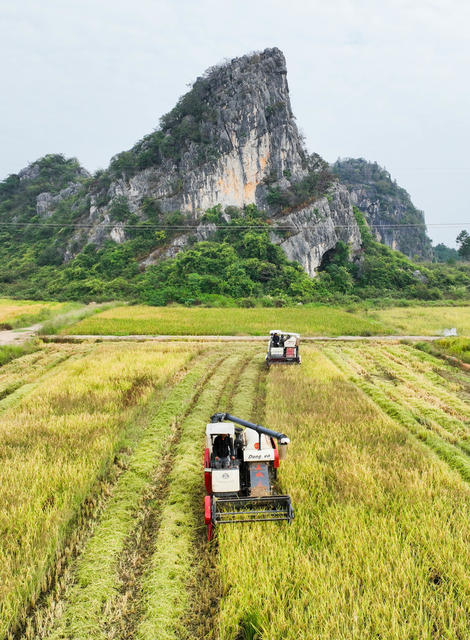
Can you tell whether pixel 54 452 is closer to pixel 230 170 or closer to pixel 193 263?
pixel 193 263

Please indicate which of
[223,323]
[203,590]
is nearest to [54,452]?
[203,590]

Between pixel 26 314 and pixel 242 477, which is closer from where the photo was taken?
pixel 242 477

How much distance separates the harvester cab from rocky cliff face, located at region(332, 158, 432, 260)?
3142 inches

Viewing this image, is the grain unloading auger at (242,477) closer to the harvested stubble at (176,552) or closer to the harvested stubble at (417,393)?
the harvested stubble at (176,552)

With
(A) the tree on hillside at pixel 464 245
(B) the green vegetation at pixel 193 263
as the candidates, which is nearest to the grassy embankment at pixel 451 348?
(B) the green vegetation at pixel 193 263

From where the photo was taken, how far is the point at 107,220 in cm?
4816

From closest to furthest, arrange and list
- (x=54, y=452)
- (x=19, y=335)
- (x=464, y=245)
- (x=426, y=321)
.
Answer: (x=54, y=452) < (x=19, y=335) < (x=426, y=321) < (x=464, y=245)

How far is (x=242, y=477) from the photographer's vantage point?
5.51m

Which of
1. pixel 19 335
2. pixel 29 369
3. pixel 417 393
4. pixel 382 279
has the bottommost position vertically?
pixel 417 393

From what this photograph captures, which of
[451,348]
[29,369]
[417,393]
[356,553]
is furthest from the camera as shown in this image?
[451,348]

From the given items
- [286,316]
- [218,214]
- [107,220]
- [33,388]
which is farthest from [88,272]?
[33,388]

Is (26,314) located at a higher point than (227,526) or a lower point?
higher

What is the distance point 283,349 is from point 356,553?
Result: 965 centimetres

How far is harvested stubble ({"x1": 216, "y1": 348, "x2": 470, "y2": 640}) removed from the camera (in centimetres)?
361
